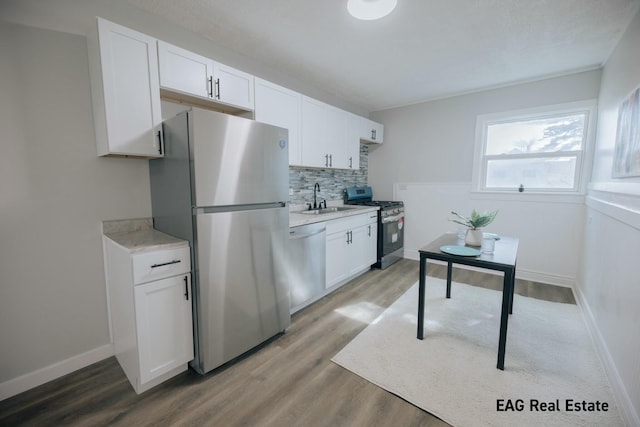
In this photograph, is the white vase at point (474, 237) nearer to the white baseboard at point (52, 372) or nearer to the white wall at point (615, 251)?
the white wall at point (615, 251)

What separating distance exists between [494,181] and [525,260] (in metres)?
1.11

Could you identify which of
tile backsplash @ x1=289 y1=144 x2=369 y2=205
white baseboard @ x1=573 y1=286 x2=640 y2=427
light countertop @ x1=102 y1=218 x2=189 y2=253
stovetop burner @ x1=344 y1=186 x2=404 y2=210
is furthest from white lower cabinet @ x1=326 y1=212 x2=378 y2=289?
white baseboard @ x1=573 y1=286 x2=640 y2=427

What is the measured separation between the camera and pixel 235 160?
181 cm

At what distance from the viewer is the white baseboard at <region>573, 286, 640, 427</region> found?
1384 mm

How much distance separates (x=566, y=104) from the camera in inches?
124

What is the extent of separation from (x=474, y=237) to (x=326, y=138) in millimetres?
1988

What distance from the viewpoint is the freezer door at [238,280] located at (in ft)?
5.68

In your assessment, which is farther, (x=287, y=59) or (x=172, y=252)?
(x=287, y=59)

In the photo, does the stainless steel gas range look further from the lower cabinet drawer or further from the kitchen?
the lower cabinet drawer

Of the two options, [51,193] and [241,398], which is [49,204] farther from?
[241,398]

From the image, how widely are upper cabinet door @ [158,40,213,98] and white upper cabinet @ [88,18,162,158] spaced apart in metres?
0.06

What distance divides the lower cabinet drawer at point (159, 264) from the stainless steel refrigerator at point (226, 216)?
0.22 ft

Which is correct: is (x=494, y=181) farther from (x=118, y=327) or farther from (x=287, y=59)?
(x=118, y=327)

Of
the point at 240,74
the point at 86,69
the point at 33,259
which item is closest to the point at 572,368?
the point at 240,74
